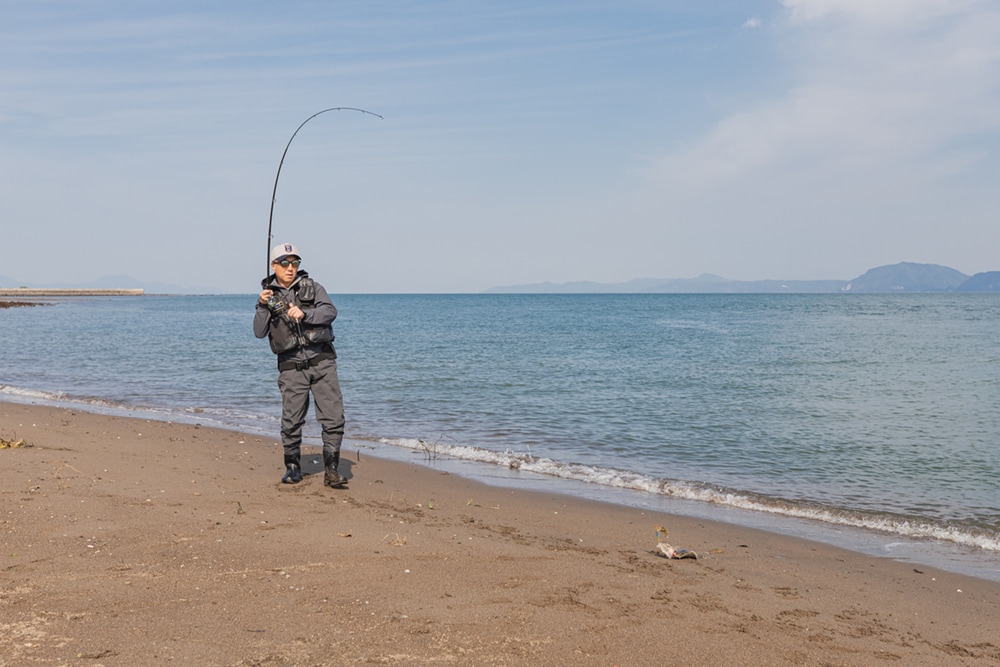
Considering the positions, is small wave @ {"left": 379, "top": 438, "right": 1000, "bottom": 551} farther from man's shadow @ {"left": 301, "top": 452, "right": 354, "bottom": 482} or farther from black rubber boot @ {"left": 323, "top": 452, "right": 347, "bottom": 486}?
black rubber boot @ {"left": 323, "top": 452, "right": 347, "bottom": 486}

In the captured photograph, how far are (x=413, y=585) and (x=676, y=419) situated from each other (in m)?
9.93

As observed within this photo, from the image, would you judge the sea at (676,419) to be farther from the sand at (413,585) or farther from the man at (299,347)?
the man at (299,347)

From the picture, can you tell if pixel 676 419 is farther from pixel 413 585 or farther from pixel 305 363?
pixel 413 585

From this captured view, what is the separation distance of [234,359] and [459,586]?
21.9m

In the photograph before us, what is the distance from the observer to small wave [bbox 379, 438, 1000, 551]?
7446mm

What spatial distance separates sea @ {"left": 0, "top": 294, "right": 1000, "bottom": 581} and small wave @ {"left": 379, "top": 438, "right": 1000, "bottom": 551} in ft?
0.09

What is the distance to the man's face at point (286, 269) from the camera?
747cm

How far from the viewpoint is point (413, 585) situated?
480cm

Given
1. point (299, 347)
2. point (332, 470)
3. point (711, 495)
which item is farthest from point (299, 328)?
point (711, 495)

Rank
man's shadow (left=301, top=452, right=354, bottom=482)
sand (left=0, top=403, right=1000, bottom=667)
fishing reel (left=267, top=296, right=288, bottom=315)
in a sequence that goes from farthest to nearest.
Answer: man's shadow (left=301, top=452, right=354, bottom=482) < fishing reel (left=267, top=296, right=288, bottom=315) < sand (left=0, top=403, right=1000, bottom=667)

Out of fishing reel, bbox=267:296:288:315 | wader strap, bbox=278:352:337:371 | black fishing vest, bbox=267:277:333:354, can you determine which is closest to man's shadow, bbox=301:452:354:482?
wader strap, bbox=278:352:337:371

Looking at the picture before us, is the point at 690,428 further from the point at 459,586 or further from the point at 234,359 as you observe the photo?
the point at 234,359

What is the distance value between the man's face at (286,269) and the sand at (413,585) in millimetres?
2009

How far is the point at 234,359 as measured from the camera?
2505cm
